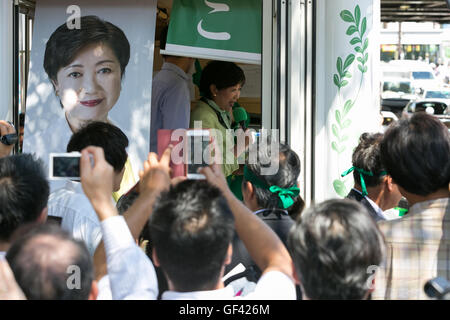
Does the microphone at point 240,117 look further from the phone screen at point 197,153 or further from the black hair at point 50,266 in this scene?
the black hair at point 50,266

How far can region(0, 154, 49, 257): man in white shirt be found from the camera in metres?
2.23

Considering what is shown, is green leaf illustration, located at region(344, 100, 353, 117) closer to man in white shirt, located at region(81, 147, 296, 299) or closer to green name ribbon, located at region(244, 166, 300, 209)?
green name ribbon, located at region(244, 166, 300, 209)

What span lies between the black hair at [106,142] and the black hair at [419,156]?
3.93 feet

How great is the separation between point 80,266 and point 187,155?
737 millimetres

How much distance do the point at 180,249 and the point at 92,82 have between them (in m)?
3.03

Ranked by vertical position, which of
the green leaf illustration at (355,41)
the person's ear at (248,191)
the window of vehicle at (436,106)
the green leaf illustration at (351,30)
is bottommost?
the person's ear at (248,191)

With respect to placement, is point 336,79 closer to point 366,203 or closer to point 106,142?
point 366,203

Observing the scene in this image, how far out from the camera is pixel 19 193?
2.28m

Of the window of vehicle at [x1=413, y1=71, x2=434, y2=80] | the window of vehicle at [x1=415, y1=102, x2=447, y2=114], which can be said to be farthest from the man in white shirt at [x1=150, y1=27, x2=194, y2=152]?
the window of vehicle at [x1=413, y1=71, x2=434, y2=80]

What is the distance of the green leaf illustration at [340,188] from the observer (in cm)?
430

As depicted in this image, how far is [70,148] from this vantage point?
10.2 feet

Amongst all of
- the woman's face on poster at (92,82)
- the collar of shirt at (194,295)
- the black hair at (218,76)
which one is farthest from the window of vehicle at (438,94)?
the collar of shirt at (194,295)

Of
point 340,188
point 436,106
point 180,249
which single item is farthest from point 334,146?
point 436,106

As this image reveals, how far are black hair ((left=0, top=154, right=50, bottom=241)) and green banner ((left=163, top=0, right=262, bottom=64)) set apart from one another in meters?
2.50
